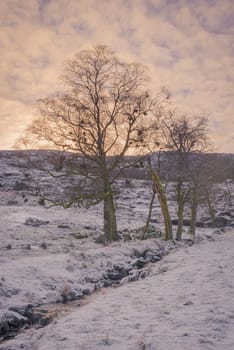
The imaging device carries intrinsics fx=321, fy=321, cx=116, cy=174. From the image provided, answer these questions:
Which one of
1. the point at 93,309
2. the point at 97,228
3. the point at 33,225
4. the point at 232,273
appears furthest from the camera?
the point at 97,228

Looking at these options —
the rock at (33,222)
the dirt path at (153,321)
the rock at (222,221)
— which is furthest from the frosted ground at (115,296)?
the rock at (222,221)

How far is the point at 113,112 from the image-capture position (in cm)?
1820

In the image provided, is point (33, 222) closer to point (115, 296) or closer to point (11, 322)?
point (115, 296)

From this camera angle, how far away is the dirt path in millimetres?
5359

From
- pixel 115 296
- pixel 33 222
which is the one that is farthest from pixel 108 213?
pixel 115 296

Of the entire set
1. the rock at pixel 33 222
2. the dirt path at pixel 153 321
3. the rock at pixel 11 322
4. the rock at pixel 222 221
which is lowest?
the rock at pixel 222 221

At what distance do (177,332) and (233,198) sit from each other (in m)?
38.6

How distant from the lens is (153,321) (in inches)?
251

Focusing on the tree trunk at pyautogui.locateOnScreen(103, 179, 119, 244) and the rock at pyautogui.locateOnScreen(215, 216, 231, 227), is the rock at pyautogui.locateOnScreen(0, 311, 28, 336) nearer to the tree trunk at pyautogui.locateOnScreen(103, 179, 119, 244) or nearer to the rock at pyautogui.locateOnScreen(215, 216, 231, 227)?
the tree trunk at pyautogui.locateOnScreen(103, 179, 119, 244)

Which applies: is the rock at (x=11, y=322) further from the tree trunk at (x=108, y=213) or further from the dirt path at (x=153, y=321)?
the tree trunk at (x=108, y=213)

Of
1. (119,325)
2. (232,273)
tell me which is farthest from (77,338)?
(232,273)

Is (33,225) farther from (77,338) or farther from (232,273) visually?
(77,338)

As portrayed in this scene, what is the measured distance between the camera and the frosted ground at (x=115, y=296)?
5615mm

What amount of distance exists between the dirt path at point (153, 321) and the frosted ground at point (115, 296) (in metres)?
0.02
